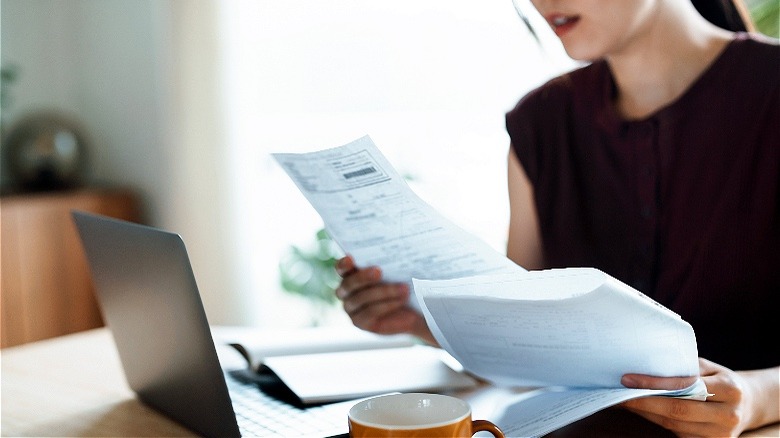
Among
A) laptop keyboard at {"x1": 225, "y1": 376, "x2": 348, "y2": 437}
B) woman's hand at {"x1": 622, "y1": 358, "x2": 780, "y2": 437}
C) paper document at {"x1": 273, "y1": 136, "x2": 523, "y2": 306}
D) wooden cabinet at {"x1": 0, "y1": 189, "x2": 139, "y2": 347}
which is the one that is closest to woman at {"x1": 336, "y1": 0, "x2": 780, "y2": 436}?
paper document at {"x1": 273, "y1": 136, "x2": 523, "y2": 306}

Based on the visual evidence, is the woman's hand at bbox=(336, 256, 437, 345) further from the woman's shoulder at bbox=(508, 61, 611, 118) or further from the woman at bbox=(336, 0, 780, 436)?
the woman's shoulder at bbox=(508, 61, 611, 118)

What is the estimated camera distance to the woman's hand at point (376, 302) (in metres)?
1.03

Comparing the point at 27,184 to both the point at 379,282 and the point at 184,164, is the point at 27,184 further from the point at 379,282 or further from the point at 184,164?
the point at 379,282

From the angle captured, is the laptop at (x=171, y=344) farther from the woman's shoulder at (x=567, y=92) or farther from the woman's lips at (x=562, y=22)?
the woman's shoulder at (x=567, y=92)

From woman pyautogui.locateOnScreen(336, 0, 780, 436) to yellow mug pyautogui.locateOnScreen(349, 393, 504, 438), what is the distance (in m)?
0.37

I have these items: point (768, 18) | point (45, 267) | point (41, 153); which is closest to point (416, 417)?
point (768, 18)

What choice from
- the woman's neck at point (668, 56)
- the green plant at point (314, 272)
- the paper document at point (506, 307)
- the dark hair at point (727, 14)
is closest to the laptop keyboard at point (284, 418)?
the paper document at point (506, 307)

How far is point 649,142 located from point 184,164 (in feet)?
6.71

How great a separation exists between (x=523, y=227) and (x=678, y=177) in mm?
247

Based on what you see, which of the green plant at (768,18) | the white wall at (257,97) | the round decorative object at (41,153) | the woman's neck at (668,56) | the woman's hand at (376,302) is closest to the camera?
the woman's hand at (376,302)

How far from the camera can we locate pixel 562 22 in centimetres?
107

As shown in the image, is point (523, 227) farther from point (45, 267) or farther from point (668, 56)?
point (45, 267)

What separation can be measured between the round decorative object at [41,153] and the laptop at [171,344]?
2.20 metres

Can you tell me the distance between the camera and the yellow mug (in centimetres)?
58
